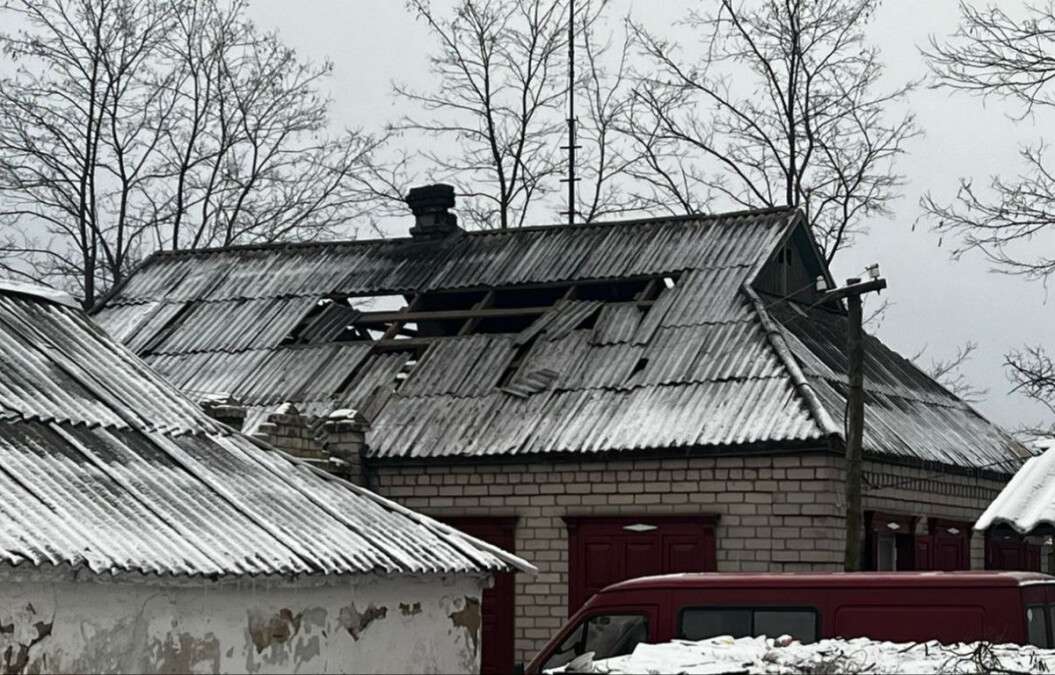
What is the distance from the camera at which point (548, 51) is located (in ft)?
129

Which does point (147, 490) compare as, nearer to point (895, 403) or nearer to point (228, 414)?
point (228, 414)

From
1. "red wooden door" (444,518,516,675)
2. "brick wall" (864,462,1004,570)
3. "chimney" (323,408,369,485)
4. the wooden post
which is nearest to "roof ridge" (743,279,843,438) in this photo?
the wooden post

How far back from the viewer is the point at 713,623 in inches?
572

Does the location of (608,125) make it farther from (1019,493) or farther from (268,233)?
(1019,493)

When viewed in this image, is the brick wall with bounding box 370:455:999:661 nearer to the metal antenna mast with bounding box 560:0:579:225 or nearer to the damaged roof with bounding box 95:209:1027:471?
the damaged roof with bounding box 95:209:1027:471

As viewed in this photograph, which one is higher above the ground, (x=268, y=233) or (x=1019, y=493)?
(x=268, y=233)

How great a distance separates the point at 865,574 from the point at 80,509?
605 cm

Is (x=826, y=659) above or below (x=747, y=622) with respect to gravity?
below

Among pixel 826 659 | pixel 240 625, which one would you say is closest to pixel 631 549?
pixel 240 625

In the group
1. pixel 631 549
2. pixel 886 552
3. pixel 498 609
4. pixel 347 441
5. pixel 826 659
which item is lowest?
pixel 826 659

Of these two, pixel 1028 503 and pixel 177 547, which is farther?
pixel 1028 503

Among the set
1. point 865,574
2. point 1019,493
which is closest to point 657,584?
point 865,574

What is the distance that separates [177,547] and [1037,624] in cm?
645

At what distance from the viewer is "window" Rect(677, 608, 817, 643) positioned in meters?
14.3
